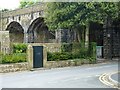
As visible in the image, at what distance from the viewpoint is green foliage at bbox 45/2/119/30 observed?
27.5m

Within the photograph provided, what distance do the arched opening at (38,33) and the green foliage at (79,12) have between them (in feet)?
36.8

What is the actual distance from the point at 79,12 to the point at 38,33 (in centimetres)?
1504

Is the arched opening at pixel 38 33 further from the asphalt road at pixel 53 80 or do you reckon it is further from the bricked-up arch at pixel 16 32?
the asphalt road at pixel 53 80

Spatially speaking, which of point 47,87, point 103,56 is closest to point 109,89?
point 47,87

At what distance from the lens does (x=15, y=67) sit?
23109mm

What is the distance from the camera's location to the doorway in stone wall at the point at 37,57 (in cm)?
2487

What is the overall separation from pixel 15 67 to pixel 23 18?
1857 centimetres

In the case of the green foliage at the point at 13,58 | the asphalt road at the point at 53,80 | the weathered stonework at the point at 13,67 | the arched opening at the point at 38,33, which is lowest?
the asphalt road at the point at 53,80

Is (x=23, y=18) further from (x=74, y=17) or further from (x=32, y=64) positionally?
(x=32, y=64)

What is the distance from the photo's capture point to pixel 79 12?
27734 mm

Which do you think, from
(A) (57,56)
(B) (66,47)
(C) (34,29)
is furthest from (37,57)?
(C) (34,29)

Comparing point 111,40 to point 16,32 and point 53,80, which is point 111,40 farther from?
point 53,80

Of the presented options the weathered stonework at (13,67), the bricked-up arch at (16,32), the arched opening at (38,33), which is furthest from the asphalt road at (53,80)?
the bricked-up arch at (16,32)

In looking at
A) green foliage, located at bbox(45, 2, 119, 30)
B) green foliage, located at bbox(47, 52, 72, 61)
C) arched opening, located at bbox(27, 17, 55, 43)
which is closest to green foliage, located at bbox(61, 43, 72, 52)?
green foliage, located at bbox(47, 52, 72, 61)
